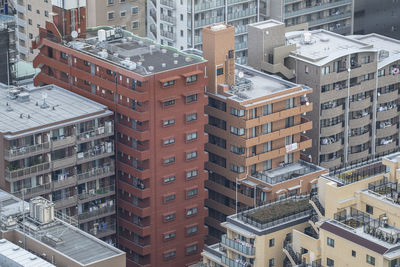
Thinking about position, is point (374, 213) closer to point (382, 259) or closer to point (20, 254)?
point (382, 259)

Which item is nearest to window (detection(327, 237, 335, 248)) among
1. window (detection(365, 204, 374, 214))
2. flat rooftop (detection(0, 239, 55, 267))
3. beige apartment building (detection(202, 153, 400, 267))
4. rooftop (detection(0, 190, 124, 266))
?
beige apartment building (detection(202, 153, 400, 267))

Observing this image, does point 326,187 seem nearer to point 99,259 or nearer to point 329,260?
point 329,260

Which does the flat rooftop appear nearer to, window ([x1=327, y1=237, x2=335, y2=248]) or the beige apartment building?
the beige apartment building

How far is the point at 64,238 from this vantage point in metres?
188

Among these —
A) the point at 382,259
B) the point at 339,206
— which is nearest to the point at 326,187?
the point at 339,206

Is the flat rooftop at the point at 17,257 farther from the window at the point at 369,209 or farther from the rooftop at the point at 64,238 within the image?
the window at the point at 369,209

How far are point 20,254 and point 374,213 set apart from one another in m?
47.9

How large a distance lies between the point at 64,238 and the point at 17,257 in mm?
10276

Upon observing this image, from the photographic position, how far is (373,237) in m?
190

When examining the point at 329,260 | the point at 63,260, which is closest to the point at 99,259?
the point at 63,260

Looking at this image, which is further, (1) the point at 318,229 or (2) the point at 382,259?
(1) the point at 318,229

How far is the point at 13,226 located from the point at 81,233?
878cm

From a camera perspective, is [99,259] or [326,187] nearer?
[99,259]

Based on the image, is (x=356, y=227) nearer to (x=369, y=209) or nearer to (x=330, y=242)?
(x=330, y=242)
